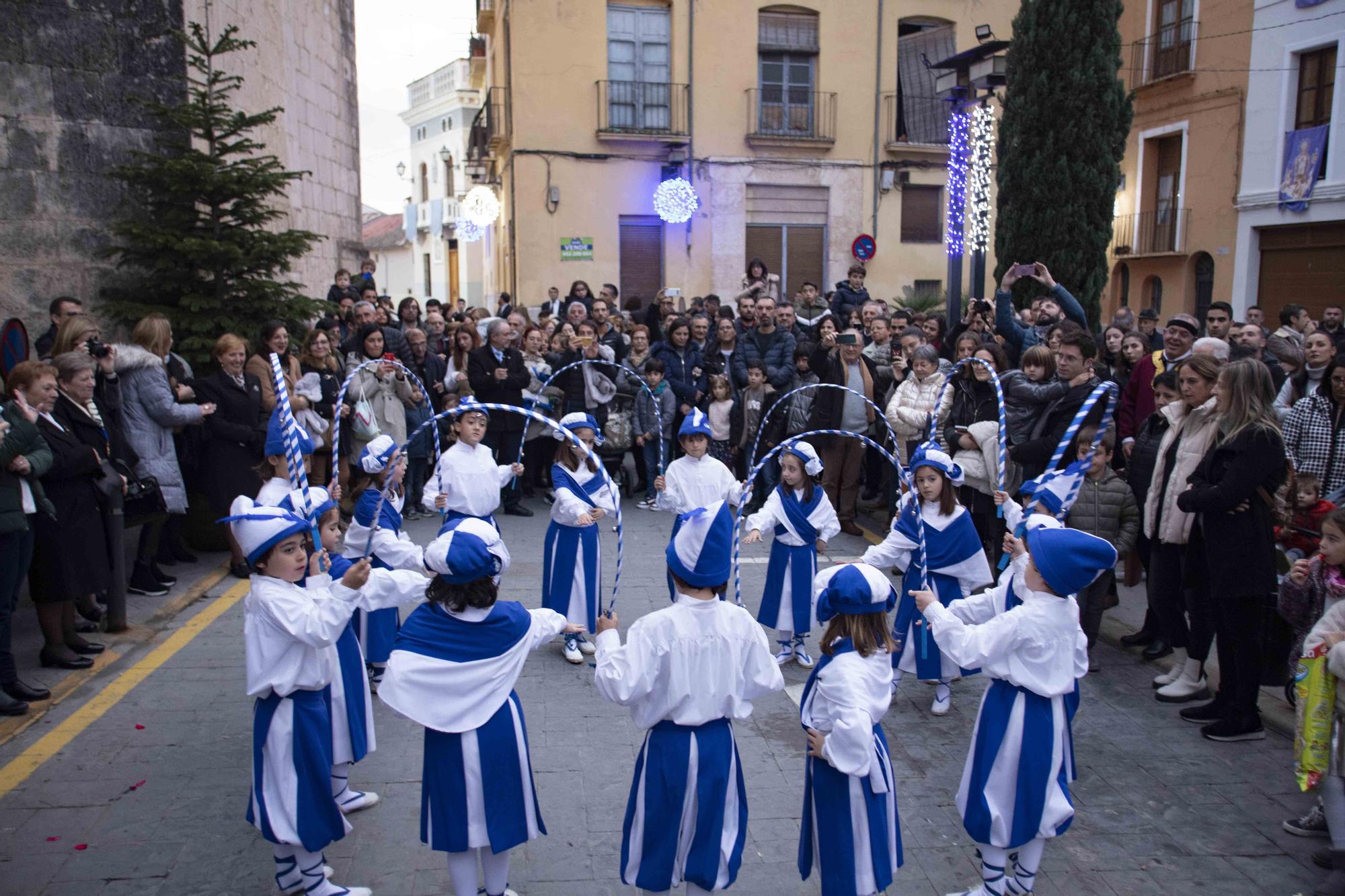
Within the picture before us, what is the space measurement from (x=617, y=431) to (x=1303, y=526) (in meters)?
8.03

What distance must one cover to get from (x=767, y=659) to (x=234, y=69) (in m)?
12.0

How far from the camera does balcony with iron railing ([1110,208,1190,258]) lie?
2361cm

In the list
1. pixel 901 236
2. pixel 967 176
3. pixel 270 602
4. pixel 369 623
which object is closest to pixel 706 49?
pixel 901 236

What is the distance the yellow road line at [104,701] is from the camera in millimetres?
5492

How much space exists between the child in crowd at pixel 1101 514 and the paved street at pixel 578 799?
0.50 m

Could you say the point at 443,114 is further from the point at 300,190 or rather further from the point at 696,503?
the point at 696,503

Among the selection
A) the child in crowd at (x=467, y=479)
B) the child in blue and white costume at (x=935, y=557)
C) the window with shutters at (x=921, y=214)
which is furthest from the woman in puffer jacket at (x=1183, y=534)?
the window with shutters at (x=921, y=214)

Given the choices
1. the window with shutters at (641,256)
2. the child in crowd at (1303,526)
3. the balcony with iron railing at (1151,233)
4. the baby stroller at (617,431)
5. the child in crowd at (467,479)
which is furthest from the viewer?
the balcony with iron railing at (1151,233)

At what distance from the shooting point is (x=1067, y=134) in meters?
16.7

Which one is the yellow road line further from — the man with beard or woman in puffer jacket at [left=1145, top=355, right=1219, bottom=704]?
the man with beard

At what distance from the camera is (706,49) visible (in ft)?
74.8

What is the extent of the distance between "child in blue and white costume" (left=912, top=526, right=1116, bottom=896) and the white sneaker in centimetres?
291

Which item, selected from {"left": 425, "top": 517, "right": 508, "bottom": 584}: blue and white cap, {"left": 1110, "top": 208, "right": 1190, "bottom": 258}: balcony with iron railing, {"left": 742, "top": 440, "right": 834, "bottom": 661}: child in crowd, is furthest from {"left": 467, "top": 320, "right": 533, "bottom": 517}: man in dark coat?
{"left": 1110, "top": 208, "right": 1190, "bottom": 258}: balcony with iron railing

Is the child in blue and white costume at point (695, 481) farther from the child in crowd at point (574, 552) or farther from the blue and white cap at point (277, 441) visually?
the blue and white cap at point (277, 441)
